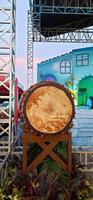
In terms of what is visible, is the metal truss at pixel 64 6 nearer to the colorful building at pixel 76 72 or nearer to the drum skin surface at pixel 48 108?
the colorful building at pixel 76 72

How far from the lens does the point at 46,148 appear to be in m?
4.80

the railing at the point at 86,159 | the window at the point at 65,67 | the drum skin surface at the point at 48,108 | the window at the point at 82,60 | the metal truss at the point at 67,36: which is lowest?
the railing at the point at 86,159

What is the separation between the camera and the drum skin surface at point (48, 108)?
474 cm

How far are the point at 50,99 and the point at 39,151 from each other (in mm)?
751

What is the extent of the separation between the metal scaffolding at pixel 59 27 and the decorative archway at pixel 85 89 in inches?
118

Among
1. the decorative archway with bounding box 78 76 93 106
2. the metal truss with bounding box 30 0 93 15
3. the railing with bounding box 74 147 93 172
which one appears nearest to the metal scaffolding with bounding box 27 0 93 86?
the metal truss with bounding box 30 0 93 15

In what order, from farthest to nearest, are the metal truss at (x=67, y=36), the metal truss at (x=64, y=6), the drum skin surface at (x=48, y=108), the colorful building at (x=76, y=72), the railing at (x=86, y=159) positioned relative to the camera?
the metal truss at (x=67, y=36) → the colorful building at (x=76, y=72) → the metal truss at (x=64, y=6) → the railing at (x=86, y=159) → the drum skin surface at (x=48, y=108)

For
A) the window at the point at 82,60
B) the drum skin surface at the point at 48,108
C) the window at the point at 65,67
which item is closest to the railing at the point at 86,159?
the drum skin surface at the point at 48,108

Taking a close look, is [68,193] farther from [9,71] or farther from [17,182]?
[9,71]

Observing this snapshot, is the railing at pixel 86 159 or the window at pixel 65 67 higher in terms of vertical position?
the window at pixel 65 67

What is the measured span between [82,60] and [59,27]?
3042 mm

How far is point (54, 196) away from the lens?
14.1 feet

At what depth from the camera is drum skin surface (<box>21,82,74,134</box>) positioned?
4738mm

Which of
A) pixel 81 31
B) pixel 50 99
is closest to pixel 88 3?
pixel 81 31
